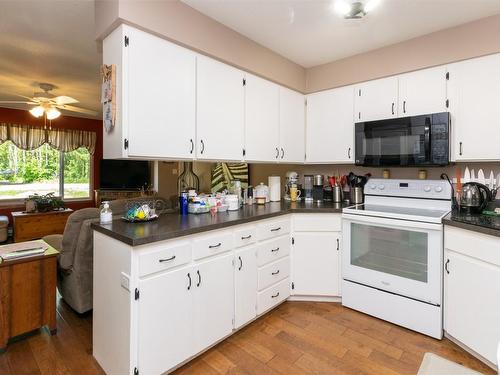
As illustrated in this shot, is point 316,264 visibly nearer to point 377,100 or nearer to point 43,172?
point 377,100

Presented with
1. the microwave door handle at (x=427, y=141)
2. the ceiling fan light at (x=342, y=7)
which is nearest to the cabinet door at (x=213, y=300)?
the microwave door handle at (x=427, y=141)

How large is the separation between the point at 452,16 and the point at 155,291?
2.90m

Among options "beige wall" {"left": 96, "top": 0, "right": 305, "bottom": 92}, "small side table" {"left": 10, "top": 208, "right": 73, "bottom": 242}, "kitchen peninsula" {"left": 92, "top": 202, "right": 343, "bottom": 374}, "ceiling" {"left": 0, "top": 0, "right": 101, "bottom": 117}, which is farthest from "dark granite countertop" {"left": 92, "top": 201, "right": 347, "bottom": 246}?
"small side table" {"left": 10, "top": 208, "right": 73, "bottom": 242}

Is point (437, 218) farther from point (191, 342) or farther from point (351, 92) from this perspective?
point (191, 342)

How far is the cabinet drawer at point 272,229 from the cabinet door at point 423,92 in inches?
58.7

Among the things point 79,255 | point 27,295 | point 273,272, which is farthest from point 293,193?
point 27,295

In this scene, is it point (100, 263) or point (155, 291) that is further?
point (100, 263)

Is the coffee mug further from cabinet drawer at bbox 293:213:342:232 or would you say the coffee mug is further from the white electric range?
the white electric range

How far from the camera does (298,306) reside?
8.50ft

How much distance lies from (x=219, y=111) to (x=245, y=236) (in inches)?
41.1

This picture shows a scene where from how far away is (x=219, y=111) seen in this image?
7.54 ft

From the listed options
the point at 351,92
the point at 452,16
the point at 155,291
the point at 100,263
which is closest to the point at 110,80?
the point at 100,263

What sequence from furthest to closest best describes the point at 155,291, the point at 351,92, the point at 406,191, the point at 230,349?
the point at 351,92, the point at 406,191, the point at 230,349, the point at 155,291

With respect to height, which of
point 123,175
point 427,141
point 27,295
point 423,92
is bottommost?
point 27,295
